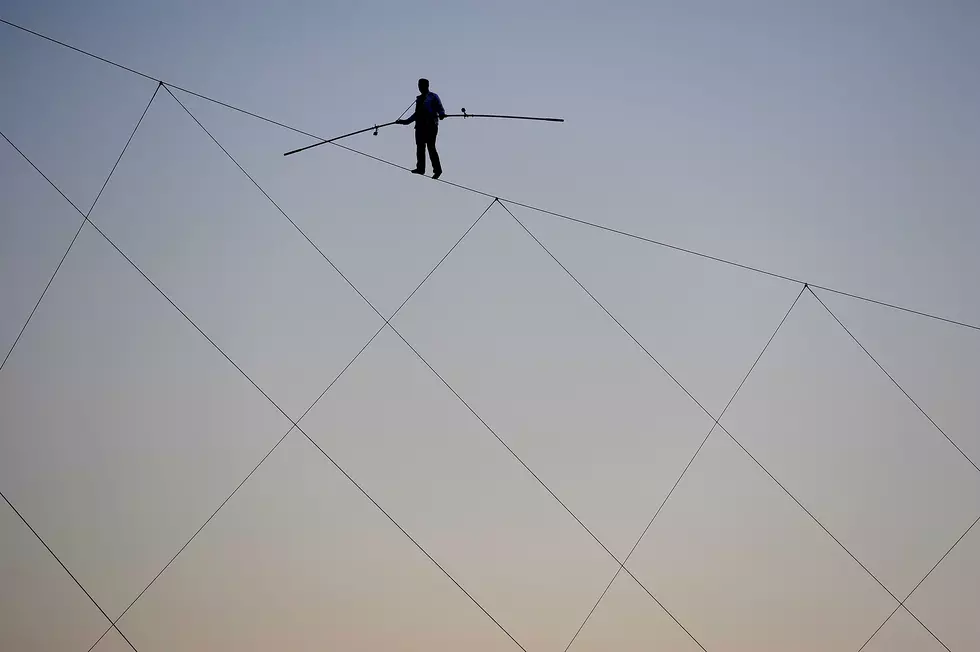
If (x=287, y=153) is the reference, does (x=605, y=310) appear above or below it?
above

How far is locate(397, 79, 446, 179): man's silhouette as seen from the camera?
7578mm

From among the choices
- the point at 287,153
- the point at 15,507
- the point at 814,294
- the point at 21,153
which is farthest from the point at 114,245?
the point at 814,294

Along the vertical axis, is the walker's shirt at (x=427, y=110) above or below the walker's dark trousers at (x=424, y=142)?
above

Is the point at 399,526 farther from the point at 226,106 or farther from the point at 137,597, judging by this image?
the point at 226,106

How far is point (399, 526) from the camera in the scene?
821cm

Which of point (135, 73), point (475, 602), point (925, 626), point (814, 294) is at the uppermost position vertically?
point (814, 294)

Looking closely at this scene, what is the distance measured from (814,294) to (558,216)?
2.34 meters

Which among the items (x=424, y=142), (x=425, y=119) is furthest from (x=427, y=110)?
(x=424, y=142)

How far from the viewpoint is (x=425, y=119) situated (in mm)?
7609

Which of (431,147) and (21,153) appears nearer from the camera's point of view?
(431,147)

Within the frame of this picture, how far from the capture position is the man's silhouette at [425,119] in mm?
7578

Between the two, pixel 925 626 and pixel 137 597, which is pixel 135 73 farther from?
pixel 925 626

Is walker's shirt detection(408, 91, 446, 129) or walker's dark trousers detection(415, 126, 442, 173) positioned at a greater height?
walker's shirt detection(408, 91, 446, 129)

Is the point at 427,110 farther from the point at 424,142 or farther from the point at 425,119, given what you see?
the point at 424,142
